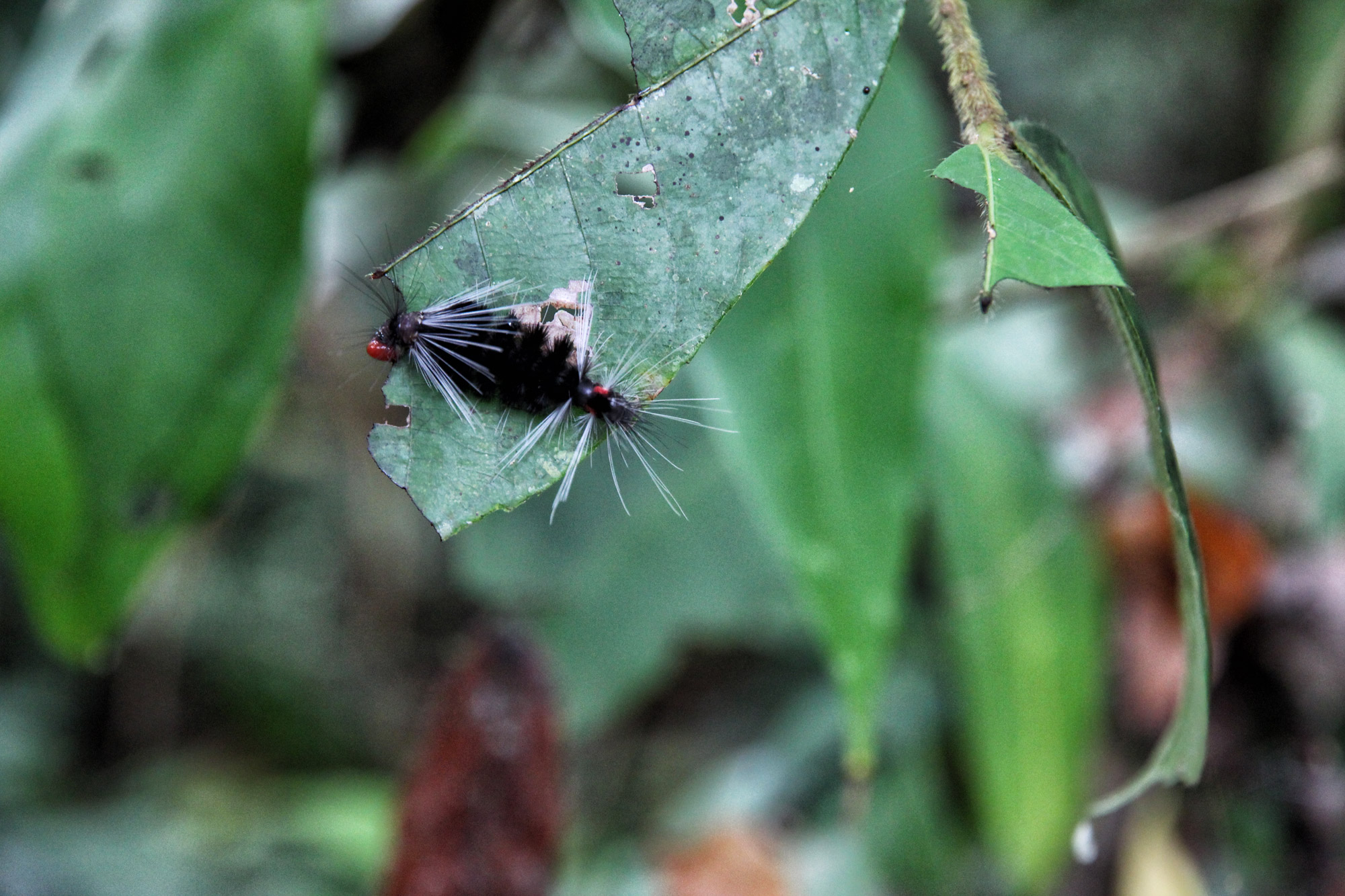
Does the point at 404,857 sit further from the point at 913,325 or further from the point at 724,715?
the point at 724,715

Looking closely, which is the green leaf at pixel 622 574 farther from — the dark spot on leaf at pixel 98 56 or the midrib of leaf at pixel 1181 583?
the midrib of leaf at pixel 1181 583

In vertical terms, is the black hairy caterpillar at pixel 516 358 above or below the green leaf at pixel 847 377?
above

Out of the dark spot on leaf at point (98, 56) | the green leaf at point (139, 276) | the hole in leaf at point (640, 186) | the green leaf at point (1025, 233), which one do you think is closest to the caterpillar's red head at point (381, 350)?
the hole in leaf at point (640, 186)

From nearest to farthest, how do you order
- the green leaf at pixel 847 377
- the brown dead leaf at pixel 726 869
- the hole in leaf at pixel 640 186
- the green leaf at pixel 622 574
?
1. the hole in leaf at pixel 640 186
2. the green leaf at pixel 847 377
3. the brown dead leaf at pixel 726 869
4. the green leaf at pixel 622 574

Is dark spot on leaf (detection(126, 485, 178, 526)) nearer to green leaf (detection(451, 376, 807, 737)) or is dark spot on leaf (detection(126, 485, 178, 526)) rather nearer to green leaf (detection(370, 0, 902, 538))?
green leaf (detection(370, 0, 902, 538))

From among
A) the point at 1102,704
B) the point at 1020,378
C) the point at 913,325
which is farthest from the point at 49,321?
the point at 1020,378

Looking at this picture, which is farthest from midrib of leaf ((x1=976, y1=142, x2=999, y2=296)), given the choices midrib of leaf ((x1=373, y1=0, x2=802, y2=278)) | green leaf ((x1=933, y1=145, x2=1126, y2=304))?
midrib of leaf ((x1=373, y1=0, x2=802, y2=278))

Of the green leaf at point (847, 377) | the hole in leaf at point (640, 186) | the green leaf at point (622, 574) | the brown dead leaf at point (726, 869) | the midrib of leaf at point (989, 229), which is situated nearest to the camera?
the midrib of leaf at point (989, 229)

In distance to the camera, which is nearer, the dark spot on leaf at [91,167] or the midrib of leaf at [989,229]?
the midrib of leaf at [989,229]
